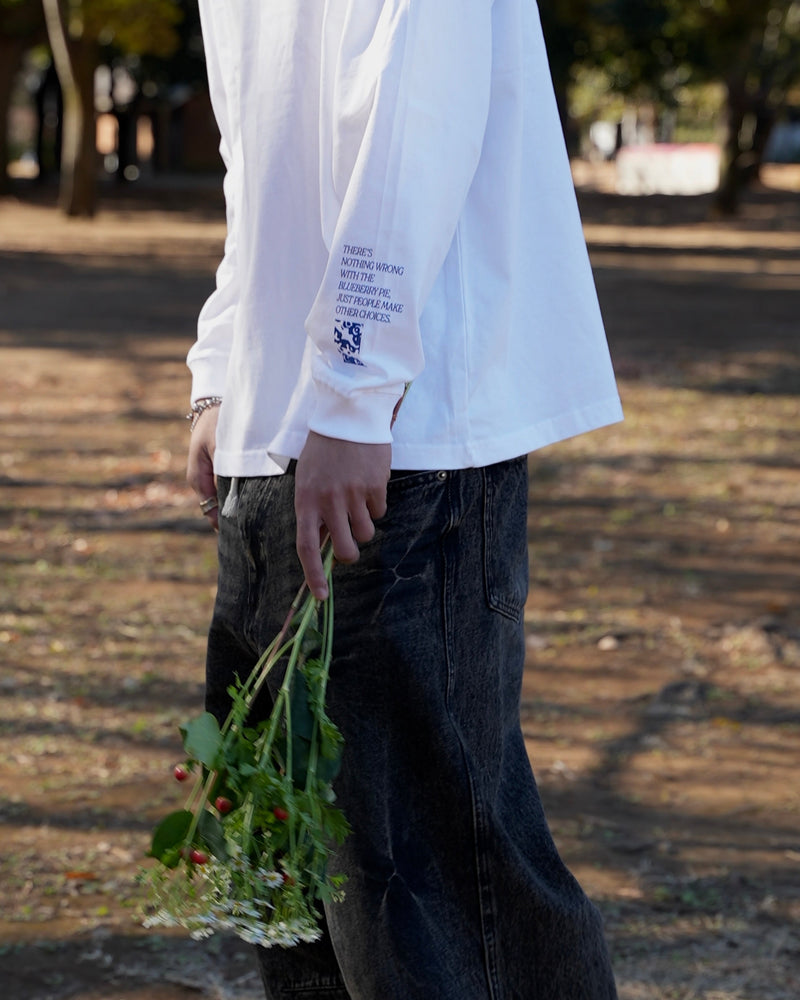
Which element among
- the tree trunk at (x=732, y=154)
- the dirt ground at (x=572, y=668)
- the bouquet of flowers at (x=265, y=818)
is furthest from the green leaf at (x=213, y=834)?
the tree trunk at (x=732, y=154)

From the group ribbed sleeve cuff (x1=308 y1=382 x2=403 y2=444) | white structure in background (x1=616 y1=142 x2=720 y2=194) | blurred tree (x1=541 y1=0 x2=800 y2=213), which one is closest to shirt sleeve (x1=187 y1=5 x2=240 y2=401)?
ribbed sleeve cuff (x1=308 y1=382 x2=403 y2=444)

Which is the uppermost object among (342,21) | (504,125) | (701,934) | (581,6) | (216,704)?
(581,6)

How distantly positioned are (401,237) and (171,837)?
2.50 ft

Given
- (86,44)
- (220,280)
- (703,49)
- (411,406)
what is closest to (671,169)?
(703,49)

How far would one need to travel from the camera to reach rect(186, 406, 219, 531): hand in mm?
2043

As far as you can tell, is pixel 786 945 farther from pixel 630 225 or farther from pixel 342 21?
pixel 630 225

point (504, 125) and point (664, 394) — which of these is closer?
point (504, 125)

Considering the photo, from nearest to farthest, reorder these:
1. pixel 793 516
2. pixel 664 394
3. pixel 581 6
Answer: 1. pixel 793 516
2. pixel 664 394
3. pixel 581 6

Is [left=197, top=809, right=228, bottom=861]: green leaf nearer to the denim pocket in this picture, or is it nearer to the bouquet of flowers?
the bouquet of flowers

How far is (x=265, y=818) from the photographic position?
1.61m

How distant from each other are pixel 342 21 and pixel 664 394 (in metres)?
8.11

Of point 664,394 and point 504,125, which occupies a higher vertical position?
point 504,125

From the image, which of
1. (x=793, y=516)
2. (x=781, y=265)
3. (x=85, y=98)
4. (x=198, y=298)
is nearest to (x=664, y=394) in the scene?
(x=793, y=516)

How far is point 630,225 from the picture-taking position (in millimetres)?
26672
